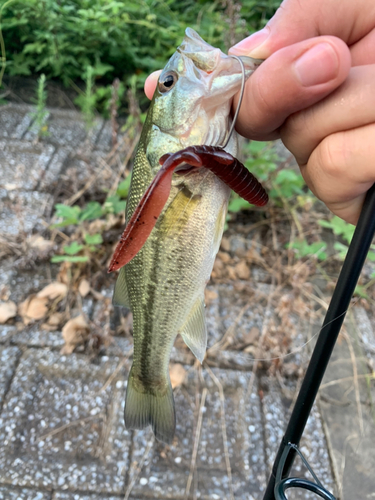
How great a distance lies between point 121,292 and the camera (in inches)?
47.7

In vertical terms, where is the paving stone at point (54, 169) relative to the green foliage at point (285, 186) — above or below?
below

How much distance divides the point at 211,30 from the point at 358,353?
2.81 metres

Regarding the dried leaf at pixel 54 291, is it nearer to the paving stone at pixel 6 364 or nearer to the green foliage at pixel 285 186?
the paving stone at pixel 6 364

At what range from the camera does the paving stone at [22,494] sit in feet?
4.99

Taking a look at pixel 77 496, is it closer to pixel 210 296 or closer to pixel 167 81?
pixel 210 296

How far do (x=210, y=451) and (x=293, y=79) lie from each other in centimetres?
156

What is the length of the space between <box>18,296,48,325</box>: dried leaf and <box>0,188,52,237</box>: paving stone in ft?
1.56

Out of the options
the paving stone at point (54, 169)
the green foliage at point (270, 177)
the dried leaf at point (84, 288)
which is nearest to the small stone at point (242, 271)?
the green foliage at point (270, 177)

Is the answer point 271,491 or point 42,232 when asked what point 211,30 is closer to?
point 42,232

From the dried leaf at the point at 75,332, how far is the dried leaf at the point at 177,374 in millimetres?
487

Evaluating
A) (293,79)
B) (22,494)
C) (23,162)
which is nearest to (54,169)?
(23,162)

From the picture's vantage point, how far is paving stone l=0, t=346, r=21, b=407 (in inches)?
71.7

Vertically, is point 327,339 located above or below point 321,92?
below

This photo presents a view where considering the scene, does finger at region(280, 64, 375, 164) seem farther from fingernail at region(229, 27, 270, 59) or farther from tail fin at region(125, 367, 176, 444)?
tail fin at region(125, 367, 176, 444)
